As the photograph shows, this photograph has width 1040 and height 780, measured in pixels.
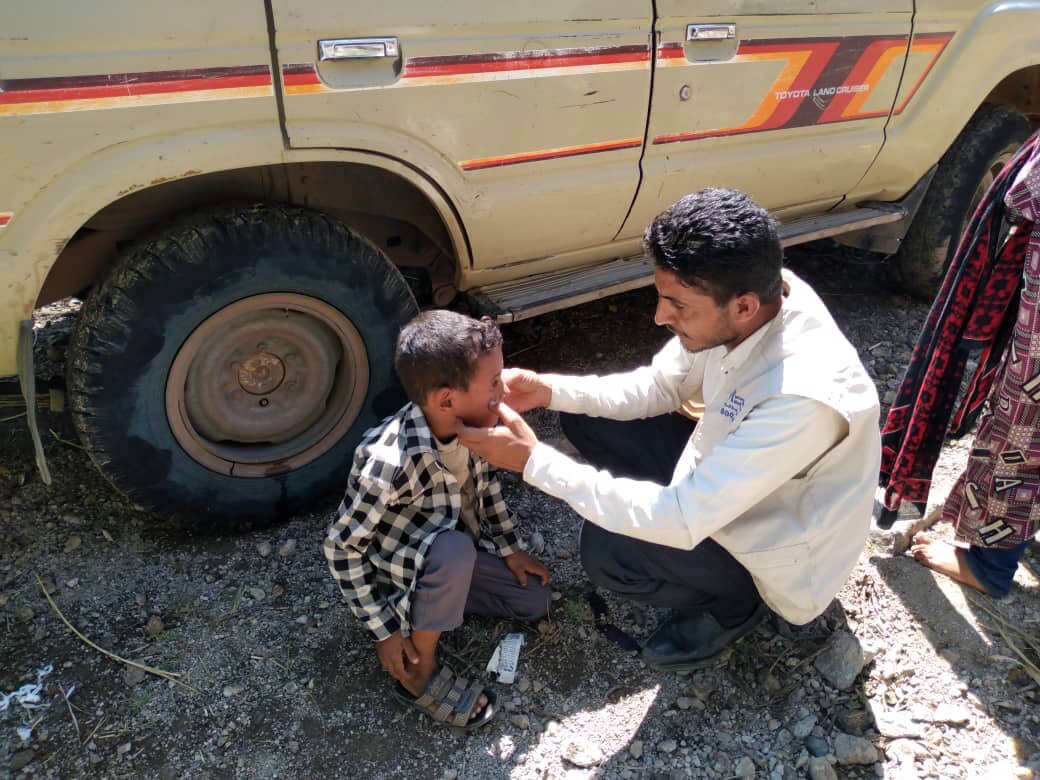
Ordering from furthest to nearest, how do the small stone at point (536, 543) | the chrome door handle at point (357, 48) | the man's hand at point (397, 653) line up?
the small stone at point (536, 543)
the chrome door handle at point (357, 48)
the man's hand at point (397, 653)

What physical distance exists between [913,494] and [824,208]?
1695 millimetres

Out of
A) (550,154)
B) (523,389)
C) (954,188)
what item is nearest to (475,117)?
(550,154)

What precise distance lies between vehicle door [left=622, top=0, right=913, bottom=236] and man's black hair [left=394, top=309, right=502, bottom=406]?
1366 millimetres

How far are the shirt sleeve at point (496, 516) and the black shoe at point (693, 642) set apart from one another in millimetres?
499

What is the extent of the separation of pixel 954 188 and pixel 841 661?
288cm

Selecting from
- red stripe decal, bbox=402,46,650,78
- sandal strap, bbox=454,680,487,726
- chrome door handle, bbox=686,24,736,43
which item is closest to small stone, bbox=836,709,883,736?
sandal strap, bbox=454,680,487,726

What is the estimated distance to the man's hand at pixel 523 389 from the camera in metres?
2.54

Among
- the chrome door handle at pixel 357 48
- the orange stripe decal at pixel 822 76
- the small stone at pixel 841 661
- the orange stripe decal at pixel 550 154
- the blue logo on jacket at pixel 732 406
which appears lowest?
the small stone at pixel 841 661

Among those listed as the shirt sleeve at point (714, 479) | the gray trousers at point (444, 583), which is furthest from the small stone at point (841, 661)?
the gray trousers at point (444, 583)

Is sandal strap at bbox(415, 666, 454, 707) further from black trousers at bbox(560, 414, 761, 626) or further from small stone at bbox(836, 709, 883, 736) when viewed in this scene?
small stone at bbox(836, 709, 883, 736)

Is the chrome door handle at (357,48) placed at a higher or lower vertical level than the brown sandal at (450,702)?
higher

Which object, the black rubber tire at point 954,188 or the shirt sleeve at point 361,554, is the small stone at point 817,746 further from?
the black rubber tire at point 954,188

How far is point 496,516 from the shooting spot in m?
2.58

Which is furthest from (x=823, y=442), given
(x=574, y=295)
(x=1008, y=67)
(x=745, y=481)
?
(x=1008, y=67)
